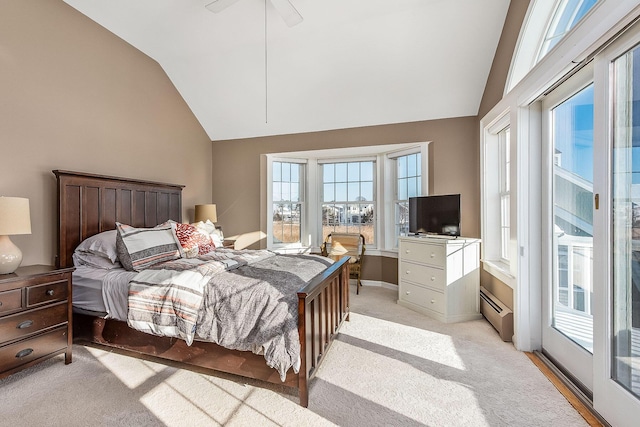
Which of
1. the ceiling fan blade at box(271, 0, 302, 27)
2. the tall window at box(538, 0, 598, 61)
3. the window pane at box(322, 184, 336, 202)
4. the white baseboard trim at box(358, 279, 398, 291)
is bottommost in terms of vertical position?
the white baseboard trim at box(358, 279, 398, 291)

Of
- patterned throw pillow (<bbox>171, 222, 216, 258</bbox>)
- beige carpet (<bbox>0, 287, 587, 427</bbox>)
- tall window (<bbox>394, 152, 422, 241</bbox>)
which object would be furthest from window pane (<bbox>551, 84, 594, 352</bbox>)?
patterned throw pillow (<bbox>171, 222, 216, 258</bbox>)

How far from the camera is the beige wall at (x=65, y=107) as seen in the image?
99.4 inches

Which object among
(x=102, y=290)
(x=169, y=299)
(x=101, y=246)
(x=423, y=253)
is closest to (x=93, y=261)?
(x=101, y=246)

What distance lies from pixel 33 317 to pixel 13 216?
766mm

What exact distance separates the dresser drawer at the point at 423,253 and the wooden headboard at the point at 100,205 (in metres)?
3.26

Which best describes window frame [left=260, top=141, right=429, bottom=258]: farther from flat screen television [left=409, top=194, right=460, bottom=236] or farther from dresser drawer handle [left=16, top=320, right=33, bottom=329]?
dresser drawer handle [left=16, top=320, right=33, bottom=329]

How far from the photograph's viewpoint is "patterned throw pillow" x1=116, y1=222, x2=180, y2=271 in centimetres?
257

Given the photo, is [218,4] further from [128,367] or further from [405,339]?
[405,339]

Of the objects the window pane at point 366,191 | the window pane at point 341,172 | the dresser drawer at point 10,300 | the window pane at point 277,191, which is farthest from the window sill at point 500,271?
the dresser drawer at point 10,300

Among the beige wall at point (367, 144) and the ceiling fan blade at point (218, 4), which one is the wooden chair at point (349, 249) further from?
the ceiling fan blade at point (218, 4)

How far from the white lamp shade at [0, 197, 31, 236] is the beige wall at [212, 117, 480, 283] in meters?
2.90

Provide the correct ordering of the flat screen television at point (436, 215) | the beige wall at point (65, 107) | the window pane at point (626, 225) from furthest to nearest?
the flat screen television at point (436, 215) < the beige wall at point (65, 107) < the window pane at point (626, 225)

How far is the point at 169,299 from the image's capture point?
2.08 meters

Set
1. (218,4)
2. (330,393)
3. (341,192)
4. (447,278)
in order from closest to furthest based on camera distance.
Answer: (330,393) → (218,4) → (447,278) → (341,192)
